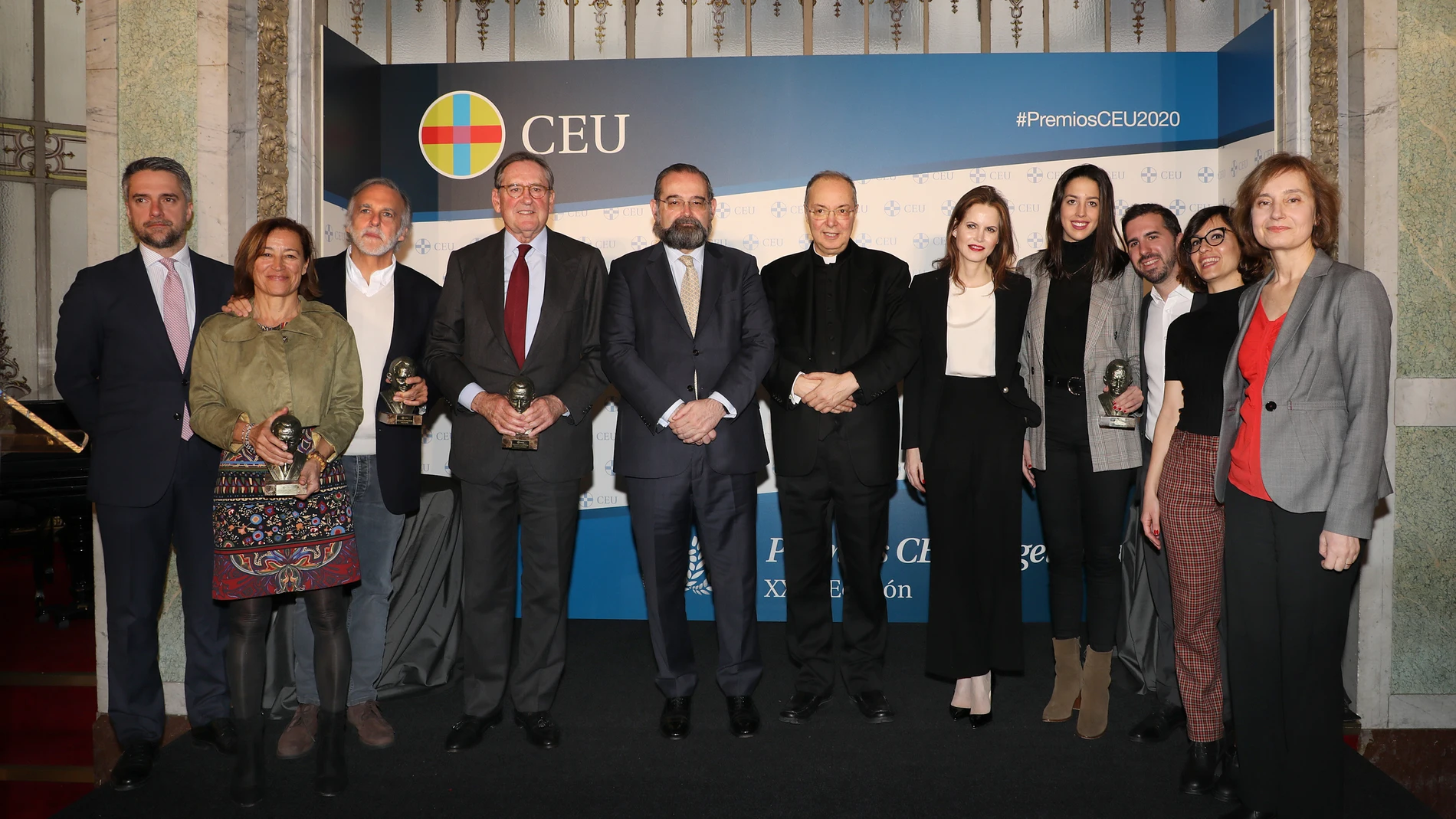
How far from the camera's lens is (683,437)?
330 centimetres

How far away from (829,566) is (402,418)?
68.3 inches

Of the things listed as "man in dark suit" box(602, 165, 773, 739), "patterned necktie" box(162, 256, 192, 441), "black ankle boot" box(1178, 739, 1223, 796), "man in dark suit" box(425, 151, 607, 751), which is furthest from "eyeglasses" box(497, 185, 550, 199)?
"black ankle boot" box(1178, 739, 1223, 796)

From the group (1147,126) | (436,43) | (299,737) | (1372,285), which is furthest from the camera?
(436,43)

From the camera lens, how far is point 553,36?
5.29 metres

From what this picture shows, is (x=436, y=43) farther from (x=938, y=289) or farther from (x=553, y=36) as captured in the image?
(x=938, y=289)

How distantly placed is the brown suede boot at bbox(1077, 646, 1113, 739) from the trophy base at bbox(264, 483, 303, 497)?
286 centimetres

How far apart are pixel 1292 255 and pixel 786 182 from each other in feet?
9.06

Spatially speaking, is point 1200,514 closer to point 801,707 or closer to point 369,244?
point 801,707

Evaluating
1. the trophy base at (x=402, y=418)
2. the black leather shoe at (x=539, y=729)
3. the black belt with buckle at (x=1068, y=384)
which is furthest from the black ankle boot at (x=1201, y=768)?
the trophy base at (x=402, y=418)

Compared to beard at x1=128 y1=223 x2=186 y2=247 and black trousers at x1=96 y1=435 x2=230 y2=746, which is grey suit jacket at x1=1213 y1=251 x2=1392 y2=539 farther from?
beard at x1=128 y1=223 x2=186 y2=247

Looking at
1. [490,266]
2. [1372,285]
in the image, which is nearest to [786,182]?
[490,266]

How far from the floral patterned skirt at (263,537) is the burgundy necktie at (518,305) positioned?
2.60 ft

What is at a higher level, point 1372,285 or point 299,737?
point 1372,285

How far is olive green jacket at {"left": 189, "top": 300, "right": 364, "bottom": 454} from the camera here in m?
2.86
